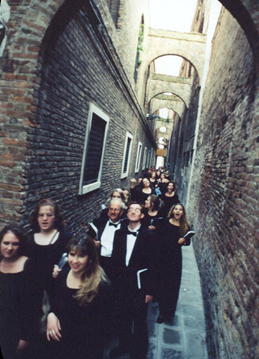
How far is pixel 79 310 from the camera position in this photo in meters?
2.11

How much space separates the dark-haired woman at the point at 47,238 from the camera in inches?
101

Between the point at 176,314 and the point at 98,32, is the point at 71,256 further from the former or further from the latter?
the point at 98,32

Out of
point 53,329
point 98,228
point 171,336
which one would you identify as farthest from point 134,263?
point 171,336

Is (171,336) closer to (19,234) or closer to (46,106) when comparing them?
(19,234)

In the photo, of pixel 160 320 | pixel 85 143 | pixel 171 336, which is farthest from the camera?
pixel 85 143

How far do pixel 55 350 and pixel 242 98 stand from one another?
3.76 m

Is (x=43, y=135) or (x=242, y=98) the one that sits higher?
(x=242, y=98)

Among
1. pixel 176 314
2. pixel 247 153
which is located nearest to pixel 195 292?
pixel 176 314

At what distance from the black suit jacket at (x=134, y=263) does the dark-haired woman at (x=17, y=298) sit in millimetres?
1036

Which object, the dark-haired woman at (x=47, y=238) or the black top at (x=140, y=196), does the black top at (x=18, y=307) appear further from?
the black top at (x=140, y=196)

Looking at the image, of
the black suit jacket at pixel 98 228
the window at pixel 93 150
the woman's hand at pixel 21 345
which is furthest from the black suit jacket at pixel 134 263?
the window at pixel 93 150

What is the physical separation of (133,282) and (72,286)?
1.06m

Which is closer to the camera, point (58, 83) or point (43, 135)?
point (43, 135)

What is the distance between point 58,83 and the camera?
11.4 ft
